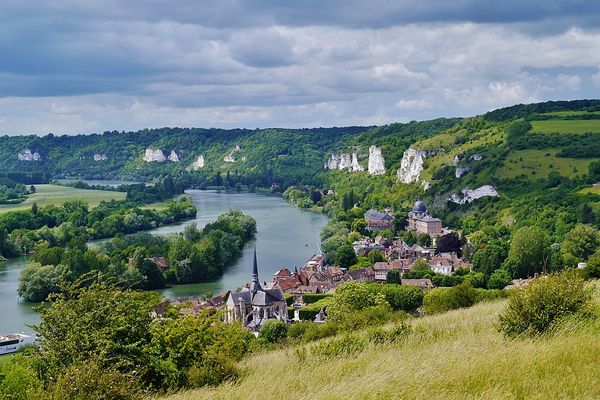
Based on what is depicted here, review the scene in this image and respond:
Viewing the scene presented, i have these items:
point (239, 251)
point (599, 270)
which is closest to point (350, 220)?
point (239, 251)

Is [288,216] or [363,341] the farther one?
[288,216]

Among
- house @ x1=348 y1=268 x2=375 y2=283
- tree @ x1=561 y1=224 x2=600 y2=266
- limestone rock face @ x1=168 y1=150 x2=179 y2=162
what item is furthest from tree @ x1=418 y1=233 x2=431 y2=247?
limestone rock face @ x1=168 y1=150 x2=179 y2=162

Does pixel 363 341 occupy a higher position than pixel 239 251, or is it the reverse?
pixel 363 341

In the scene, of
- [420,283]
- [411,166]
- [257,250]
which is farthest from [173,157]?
[420,283]

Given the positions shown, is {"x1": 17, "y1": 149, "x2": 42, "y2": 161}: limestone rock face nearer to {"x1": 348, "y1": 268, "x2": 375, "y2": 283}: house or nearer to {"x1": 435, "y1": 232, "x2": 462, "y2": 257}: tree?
{"x1": 435, "y1": 232, "x2": 462, "y2": 257}: tree

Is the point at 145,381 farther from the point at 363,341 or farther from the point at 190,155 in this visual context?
the point at 190,155

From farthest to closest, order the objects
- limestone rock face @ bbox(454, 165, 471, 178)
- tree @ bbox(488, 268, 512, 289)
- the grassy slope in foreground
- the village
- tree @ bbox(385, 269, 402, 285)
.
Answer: limestone rock face @ bbox(454, 165, 471, 178), tree @ bbox(385, 269, 402, 285), tree @ bbox(488, 268, 512, 289), the village, the grassy slope in foreground
